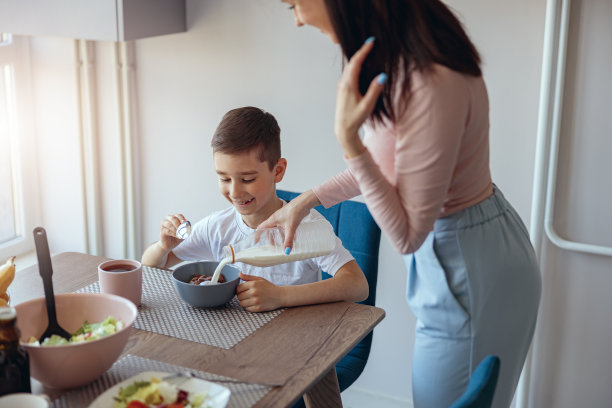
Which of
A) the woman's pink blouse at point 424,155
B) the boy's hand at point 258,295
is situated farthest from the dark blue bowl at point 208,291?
the woman's pink blouse at point 424,155

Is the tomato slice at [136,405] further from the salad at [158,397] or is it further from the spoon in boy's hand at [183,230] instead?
the spoon in boy's hand at [183,230]

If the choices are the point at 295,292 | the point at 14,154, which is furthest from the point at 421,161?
the point at 14,154

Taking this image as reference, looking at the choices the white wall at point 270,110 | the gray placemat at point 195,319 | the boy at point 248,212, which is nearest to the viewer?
the gray placemat at point 195,319

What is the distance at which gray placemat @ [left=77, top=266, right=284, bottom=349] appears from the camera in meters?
1.24

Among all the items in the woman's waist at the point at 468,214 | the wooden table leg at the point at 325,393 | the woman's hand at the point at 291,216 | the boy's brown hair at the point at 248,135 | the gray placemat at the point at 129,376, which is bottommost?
the wooden table leg at the point at 325,393

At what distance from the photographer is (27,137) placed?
2.41 metres

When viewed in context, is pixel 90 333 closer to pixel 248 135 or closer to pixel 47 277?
pixel 47 277

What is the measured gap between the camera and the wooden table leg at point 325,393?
1421 millimetres

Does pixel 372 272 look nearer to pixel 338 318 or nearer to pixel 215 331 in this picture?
pixel 338 318

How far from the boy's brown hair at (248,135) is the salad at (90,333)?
54 centimetres

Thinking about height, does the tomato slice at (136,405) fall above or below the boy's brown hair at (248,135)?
below

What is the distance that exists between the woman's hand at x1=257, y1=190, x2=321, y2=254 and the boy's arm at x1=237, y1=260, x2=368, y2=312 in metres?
0.08

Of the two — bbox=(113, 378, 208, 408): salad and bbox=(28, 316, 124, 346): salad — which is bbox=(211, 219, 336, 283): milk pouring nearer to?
bbox=(28, 316, 124, 346): salad

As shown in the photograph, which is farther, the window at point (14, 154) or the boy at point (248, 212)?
the window at point (14, 154)
